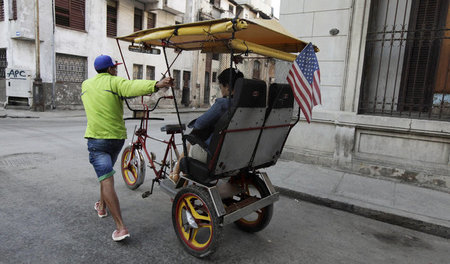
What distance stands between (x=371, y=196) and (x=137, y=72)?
18.3 meters

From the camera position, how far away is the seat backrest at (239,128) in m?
2.77

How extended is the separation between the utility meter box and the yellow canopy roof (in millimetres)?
13736

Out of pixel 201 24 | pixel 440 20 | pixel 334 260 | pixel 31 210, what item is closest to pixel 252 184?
pixel 334 260

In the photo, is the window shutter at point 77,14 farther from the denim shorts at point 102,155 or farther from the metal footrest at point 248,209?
the metal footrest at point 248,209

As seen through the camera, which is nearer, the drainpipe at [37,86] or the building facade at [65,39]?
the drainpipe at [37,86]

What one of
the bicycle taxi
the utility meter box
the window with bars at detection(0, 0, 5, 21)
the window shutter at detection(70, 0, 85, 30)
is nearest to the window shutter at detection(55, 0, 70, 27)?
the window shutter at detection(70, 0, 85, 30)

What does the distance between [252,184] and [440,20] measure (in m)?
5.05

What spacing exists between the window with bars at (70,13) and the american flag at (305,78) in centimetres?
1653

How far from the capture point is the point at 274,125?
329 cm

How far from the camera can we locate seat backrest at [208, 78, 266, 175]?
2.77m

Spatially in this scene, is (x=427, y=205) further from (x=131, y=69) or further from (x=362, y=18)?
(x=131, y=69)

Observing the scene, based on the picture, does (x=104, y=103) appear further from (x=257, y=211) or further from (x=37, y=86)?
(x=37, y=86)

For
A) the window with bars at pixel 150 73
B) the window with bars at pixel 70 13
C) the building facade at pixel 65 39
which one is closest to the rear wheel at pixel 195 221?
the building facade at pixel 65 39

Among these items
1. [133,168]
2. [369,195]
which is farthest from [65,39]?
[369,195]
